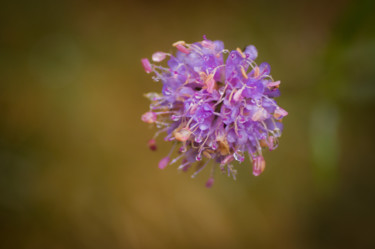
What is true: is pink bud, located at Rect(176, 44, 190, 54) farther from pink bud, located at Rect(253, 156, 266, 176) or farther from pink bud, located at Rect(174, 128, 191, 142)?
pink bud, located at Rect(253, 156, 266, 176)

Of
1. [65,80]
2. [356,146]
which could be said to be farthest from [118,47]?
[356,146]

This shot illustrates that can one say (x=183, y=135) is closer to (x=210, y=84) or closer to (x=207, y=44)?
(x=210, y=84)

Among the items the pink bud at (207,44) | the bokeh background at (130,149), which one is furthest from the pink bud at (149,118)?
the bokeh background at (130,149)

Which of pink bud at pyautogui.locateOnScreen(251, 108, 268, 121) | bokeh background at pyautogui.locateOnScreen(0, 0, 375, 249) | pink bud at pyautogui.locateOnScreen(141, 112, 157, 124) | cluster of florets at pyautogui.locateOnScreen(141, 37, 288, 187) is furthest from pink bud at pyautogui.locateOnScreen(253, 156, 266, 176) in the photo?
bokeh background at pyautogui.locateOnScreen(0, 0, 375, 249)

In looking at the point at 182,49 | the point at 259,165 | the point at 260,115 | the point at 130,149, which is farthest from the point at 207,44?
the point at 130,149

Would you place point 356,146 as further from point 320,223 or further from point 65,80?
point 65,80

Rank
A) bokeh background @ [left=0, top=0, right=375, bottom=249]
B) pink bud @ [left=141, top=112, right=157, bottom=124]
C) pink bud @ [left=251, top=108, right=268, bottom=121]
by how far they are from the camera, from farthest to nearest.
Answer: bokeh background @ [left=0, top=0, right=375, bottom=249]
pink bud @ [left=141, top=112, right=157, bottom=124]
pink bud @ [left=251, top=108, right=268, bottom=121]
